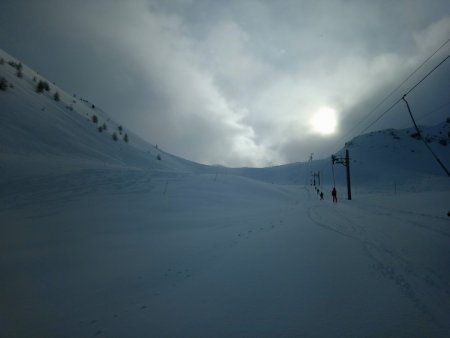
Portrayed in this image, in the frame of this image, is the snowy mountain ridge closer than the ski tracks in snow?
No

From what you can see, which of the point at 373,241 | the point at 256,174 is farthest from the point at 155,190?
the point at 256,174

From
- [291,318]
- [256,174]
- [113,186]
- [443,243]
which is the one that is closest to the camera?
[291,318]

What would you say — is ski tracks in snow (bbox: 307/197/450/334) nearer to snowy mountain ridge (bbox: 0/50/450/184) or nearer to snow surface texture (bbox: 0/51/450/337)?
snow surface texture (bbox: 0/51/450/337)

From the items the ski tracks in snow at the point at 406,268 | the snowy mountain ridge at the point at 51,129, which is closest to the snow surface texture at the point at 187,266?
the ski tracks in snow at the point at 406,268

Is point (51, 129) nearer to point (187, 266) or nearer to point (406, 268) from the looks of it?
point (187, 266)

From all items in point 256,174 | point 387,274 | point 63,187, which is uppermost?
point 256,174

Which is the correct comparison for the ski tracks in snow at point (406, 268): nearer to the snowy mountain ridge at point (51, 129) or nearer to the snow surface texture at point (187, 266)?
the snow surface texture at point (187, 266)

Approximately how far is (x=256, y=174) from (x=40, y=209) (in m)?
105

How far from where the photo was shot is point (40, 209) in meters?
10.2

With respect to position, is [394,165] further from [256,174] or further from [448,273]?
[448,273]

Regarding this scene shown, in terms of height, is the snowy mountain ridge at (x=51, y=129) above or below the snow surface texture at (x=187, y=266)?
above

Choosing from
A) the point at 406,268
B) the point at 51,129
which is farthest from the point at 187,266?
the point at 51,129

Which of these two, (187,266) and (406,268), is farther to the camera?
(187,266)

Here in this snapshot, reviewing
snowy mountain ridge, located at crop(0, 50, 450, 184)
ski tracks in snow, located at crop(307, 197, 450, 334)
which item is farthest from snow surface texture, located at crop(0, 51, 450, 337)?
snowy mountain ridge, located at crop(0, 50, 450, 184)
